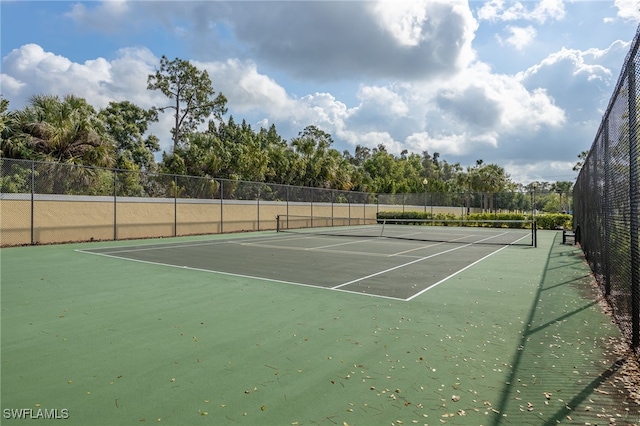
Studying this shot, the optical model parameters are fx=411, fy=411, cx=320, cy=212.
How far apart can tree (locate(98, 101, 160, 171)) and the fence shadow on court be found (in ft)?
98.1

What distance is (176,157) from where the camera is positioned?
92.3 ft

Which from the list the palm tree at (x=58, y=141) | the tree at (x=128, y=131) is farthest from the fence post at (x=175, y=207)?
the tree at (x=128, y=131)

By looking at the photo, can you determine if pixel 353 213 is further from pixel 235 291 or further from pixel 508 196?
pixel 235 291

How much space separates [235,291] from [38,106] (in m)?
18.8

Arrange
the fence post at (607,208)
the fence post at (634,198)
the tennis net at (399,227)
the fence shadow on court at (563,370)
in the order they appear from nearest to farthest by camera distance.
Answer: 1. the fence shadow on court at (563,370)
2. the fence post at (634,198)
3. the fence post at (607,208)
4. the tennis net at (399,227)

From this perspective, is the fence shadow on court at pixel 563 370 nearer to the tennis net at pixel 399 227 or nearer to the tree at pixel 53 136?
the tennis net at pixel 399 227

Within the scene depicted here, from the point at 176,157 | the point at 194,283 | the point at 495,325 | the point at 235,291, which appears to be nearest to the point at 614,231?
the point at 495,325

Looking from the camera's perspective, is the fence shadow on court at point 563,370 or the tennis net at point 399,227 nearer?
the fence shadow on court at point 563,370

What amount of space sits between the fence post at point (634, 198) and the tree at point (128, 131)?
30600 millimetres

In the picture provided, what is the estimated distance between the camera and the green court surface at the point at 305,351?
3141mm

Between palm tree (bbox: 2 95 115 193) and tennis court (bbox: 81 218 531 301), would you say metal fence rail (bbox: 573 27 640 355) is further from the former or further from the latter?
palm tree (bbox: 2 95 115 193)

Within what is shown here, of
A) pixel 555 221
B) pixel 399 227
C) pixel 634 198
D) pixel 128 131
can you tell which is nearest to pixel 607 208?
pixel 634 198

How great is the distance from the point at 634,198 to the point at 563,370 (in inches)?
74.4

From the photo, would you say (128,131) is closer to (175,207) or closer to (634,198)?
(175,207)
